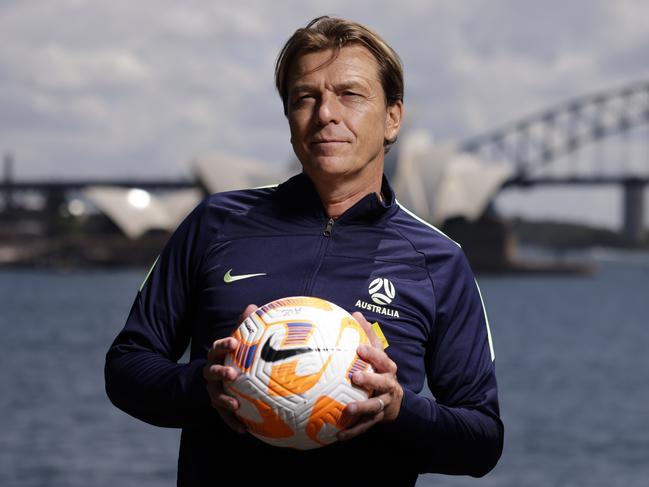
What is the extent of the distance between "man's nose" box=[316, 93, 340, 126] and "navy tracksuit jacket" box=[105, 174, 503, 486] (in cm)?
15

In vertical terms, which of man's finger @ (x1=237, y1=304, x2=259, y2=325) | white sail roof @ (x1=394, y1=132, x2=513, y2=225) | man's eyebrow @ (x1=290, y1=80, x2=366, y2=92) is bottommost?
white sail roof @ (x1=394, y1=132, x2=513, y2=225)

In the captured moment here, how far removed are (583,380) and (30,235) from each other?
210 feet

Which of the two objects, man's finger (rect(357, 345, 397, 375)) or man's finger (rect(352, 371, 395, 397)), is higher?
man's finger (rect(357, 345, 397, 375))

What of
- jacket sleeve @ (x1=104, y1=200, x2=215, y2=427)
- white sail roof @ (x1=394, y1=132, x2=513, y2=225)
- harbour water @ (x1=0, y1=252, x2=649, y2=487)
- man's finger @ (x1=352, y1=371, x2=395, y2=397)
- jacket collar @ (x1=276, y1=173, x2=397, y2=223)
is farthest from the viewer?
white sail roof @ (x1=394, y1=132, x2=513, y2=225)

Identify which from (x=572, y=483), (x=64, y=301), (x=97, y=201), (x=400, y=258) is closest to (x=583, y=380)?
(x=572, y=483)

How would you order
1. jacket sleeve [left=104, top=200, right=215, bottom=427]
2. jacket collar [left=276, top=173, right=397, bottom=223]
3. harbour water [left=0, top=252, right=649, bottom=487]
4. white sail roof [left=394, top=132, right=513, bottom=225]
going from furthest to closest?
white sail roof [left=394, top=132, right=513, bottom=225] < harbour water [left=0, top=252, right=649, bottom=487] < jacket collar [left=276, top=173, right=397, bottom=223] < jacket sleeve [left=104, top=200, right=215, bottom=427]

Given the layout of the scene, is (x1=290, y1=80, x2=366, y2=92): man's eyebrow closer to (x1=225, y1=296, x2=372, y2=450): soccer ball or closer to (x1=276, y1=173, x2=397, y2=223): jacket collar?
(x1=276, y1=173, x2=397, y2=223): jacket collar

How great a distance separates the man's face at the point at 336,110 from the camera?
203 centimetres

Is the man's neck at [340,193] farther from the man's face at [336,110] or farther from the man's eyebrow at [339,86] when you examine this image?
the man's eyebrow at [339,86]

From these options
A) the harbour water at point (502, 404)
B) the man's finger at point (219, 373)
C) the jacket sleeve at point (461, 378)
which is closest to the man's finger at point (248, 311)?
the man's finger at point (219, 373)

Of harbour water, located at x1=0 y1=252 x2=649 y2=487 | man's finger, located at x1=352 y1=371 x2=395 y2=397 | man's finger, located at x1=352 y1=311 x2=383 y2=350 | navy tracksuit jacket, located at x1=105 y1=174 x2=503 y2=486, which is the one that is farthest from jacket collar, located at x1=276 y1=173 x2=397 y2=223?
harbour water, located at x1=0 y1=252 x2=649 y2=487

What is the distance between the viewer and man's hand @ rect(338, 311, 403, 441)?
5.94 ft

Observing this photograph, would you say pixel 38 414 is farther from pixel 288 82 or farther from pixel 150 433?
pixel 288 82

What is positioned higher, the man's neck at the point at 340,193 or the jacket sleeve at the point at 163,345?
the man's neck at the point at 340,193
